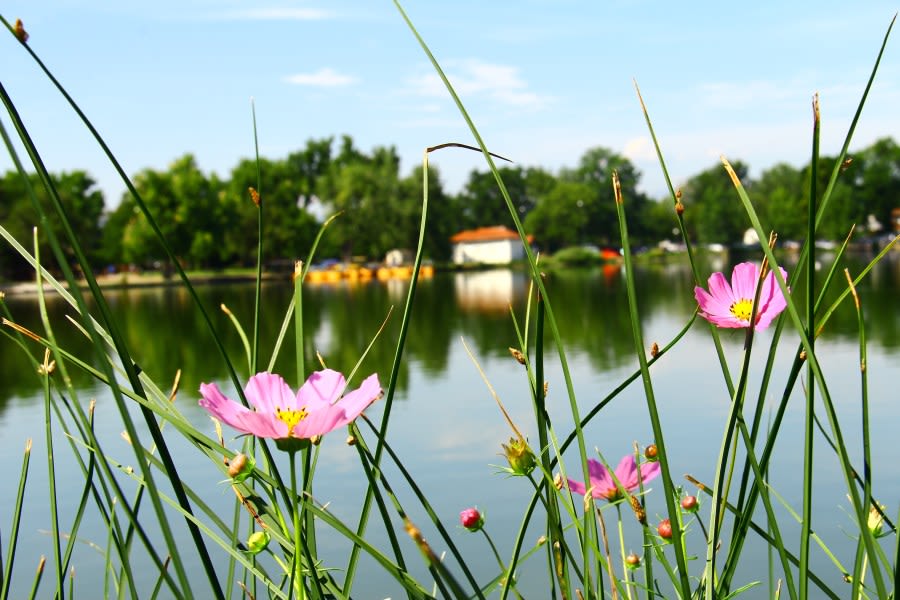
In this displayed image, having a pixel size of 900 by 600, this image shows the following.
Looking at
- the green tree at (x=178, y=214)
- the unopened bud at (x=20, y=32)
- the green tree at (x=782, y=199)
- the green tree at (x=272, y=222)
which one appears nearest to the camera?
the unopened bud at (x=20, y=32)

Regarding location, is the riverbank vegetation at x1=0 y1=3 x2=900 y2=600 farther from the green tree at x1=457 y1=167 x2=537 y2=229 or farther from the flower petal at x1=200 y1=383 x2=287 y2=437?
the green tree at x1=457 y1=167 x2=537 y2=229

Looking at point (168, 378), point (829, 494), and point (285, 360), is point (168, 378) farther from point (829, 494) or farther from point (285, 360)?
point (829, 494)

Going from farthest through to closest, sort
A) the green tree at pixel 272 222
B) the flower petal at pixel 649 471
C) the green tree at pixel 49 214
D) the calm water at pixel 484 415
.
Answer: the green tree at pixel 272 222
the green tree at pixel 49 214
the calm water at pixel 484 415
the flower petal at pixel 649 471

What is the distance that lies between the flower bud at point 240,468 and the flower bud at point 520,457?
0.23 metres

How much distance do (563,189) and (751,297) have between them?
63.0 m

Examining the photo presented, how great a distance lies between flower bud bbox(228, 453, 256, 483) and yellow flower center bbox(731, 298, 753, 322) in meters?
0.42

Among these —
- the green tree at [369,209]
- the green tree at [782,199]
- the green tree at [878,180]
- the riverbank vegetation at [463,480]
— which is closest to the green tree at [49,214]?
the green tree at [369,209]

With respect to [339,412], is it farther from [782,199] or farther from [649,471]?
[782,199]

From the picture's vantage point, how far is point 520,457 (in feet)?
2.67

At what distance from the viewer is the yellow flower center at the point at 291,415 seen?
0.71 m

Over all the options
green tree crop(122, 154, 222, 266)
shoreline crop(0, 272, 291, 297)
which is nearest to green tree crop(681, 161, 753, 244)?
green tree crop(122, 154, 222, 266)

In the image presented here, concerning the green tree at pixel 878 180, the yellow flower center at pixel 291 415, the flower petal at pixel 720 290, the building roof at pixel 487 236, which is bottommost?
the building roof at pixel 487 236

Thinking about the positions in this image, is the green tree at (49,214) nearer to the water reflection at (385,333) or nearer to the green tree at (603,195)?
the water reflection at (385,333)

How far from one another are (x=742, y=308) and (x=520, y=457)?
232 mm
